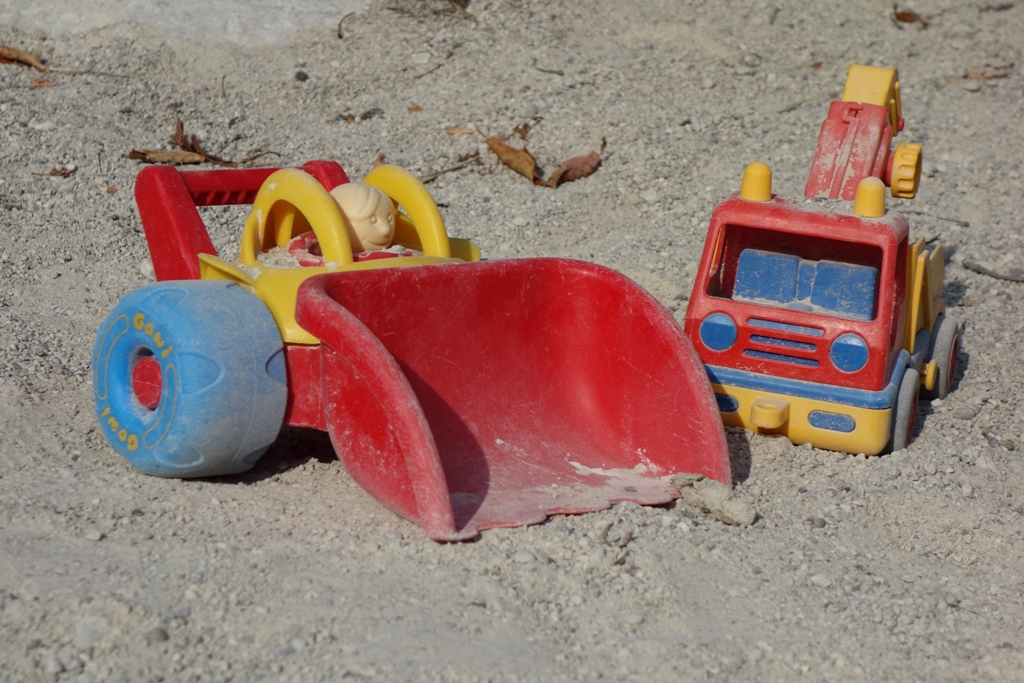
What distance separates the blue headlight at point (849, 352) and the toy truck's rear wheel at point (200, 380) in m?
1.35

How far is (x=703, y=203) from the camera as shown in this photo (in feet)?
14.9

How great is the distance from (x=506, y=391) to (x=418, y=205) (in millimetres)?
507

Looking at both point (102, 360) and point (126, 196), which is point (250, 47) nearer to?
point (126, 196)

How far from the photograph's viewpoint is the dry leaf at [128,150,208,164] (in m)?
4.57

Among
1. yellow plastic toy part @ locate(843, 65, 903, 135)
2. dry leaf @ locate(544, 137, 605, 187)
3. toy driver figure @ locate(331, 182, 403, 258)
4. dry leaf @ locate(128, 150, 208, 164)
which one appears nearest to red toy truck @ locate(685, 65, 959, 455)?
yellow plastic toy part @ locate(843, 65, 903, 135)

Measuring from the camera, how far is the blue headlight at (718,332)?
299cm

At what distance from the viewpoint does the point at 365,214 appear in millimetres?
2781

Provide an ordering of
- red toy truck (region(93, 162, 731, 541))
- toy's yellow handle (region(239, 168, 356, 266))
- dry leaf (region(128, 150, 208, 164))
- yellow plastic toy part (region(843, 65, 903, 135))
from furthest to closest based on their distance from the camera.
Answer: dry leaf (region(128, 150, 208, 164)) < yellow plastic toy part (region(843, 65, 903, 135)) < toy's yellow handle (region(239, 168, 356, 266)) < red toy truck (region(93, 162, 731, 541))

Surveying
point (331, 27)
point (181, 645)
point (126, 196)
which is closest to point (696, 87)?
point (331, 27)

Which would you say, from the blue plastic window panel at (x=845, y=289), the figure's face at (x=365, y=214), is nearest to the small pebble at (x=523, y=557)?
the figure's face at (x=365, y=214)

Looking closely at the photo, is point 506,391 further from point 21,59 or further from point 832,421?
point 21,59

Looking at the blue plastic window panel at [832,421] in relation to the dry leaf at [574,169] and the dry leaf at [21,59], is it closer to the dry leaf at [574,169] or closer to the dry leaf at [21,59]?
the dry leaf at [574,169]

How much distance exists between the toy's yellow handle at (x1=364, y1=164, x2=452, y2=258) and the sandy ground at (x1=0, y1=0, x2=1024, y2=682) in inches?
22.0

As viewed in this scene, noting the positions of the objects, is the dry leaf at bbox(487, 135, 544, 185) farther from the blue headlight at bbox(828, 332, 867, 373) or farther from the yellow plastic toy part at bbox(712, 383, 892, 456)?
the blue headlight at bbox(828, 332, 867, 373)
